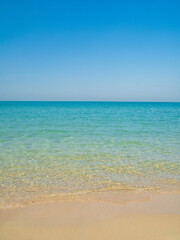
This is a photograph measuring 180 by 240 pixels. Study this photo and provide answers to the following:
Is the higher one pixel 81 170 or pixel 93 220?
pixel 81 170

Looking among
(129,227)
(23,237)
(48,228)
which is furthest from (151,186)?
(23,237)

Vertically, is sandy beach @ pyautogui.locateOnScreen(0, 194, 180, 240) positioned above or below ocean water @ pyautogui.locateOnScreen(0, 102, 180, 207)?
below

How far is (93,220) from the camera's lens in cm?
346

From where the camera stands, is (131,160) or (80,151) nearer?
(131,160)

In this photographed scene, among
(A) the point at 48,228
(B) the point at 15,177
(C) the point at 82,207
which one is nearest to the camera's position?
(A) the point at 48,228

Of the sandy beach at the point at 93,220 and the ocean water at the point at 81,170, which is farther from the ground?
the ocean water at the point at 81,170

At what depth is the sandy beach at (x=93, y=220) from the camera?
3.08m

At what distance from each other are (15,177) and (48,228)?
262 centimetres

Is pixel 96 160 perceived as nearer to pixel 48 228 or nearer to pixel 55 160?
pixel 55 160

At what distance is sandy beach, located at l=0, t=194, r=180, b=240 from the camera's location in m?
3.08

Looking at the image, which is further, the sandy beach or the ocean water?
the ocean water

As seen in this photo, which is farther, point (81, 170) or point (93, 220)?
point (81, 170)

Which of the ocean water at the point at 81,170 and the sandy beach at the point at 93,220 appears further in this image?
the ocean water at the point at 81,170

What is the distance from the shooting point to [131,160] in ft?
22.8
